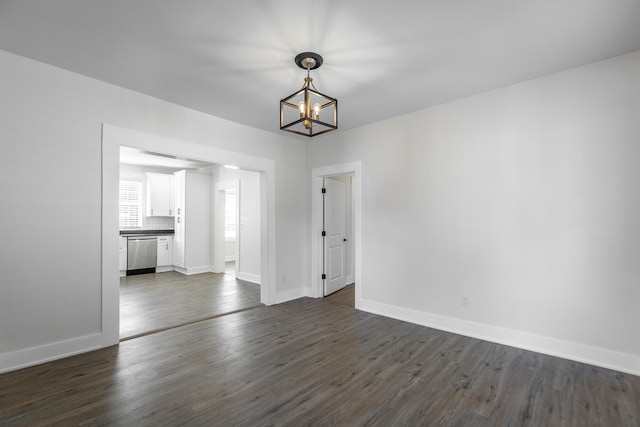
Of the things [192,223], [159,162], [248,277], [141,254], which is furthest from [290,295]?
[159,162]

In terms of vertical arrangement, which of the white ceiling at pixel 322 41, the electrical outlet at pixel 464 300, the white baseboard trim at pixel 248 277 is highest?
the white ceiling at pixel 322 41

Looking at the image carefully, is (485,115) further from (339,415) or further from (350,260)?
(350,260)

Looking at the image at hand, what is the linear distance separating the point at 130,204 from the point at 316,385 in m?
7.31

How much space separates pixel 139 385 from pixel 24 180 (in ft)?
6.78

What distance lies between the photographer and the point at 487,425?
6.32ft

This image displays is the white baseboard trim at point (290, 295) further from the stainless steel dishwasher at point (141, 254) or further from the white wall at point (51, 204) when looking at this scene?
the stainless steel dishwasher at point (141, 254)

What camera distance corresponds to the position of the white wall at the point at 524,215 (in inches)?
104

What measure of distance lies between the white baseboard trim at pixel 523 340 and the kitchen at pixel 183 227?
2719mm

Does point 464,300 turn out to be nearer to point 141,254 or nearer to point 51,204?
point 51,204

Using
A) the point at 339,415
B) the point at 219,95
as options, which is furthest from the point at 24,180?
the point at 339,415

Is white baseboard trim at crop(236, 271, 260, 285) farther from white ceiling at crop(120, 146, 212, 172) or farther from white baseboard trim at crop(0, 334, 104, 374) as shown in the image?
white baseboard trim at crop(0, 334, 104, 374)

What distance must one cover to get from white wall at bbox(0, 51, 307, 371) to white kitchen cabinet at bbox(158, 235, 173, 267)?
4.70 metres

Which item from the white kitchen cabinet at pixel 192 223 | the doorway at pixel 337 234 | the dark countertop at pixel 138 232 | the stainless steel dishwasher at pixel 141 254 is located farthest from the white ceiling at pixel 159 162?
the doorway at pixel 337 234

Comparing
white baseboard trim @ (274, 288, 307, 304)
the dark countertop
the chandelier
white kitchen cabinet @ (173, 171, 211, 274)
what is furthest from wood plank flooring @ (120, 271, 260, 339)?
the chandelier
